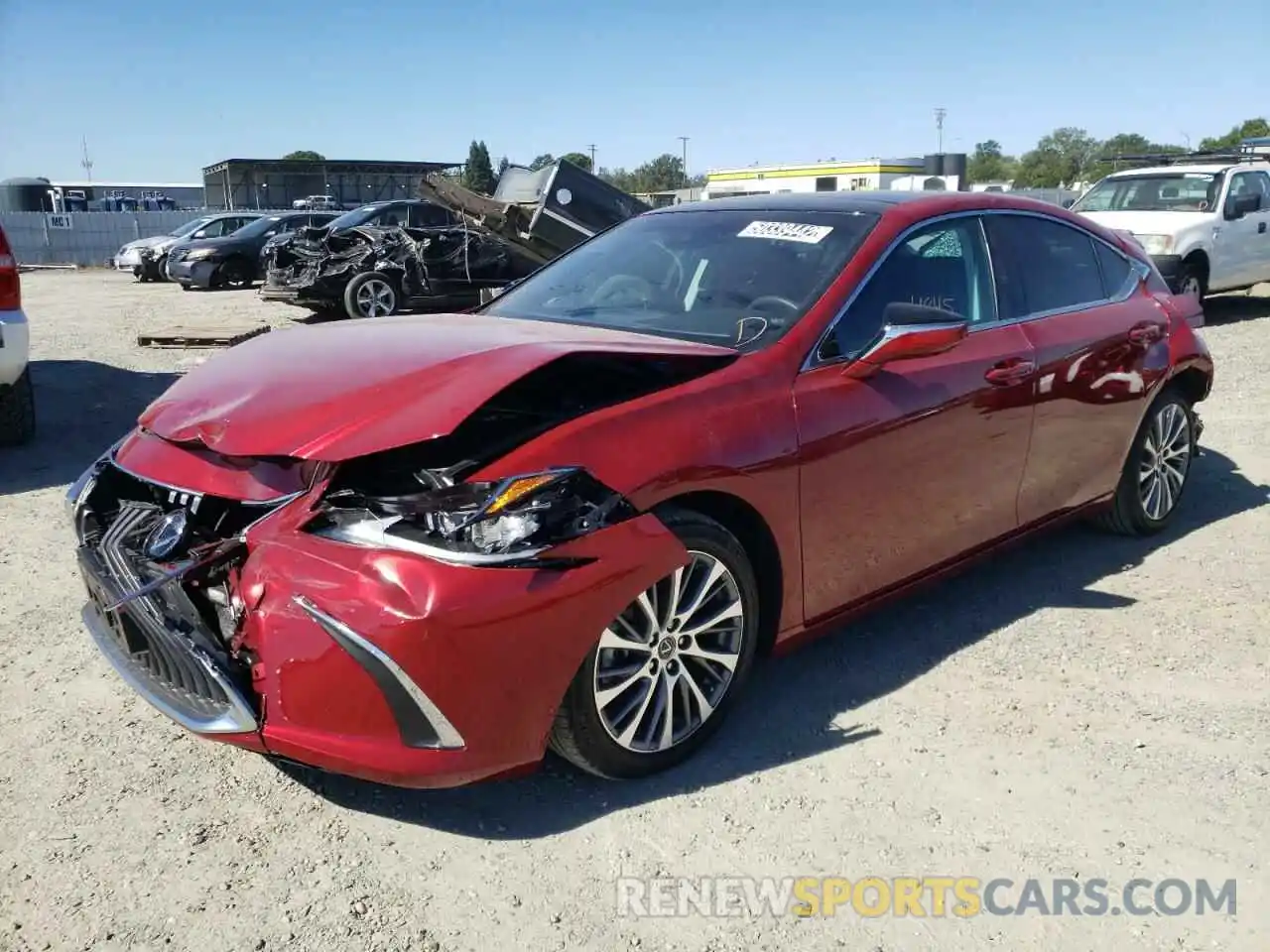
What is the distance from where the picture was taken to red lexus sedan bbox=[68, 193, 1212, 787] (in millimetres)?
2539

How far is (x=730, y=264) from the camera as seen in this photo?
3816mm

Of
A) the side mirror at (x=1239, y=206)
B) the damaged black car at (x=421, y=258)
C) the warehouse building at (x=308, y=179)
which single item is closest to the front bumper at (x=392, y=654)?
the damaged black car at (x=421, y=258)

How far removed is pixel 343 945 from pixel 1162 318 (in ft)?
14.4

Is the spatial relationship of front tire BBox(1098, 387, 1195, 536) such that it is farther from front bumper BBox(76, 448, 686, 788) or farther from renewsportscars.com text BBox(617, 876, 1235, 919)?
front bumper BBox(76, 448, 686, 788)

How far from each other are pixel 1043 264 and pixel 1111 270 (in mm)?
641

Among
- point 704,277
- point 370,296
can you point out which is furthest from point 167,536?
point 370,296

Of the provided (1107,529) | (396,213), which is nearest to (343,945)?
(1107,529)

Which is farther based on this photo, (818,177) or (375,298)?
(818,177)

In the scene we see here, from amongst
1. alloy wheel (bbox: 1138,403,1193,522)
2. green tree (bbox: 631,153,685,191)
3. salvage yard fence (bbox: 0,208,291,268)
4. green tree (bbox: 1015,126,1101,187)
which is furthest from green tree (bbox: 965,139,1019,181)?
alloy wheel (bbox: 1138,403,1193,522)

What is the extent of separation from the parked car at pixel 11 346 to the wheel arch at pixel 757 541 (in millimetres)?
4973

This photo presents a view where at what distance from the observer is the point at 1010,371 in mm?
3971

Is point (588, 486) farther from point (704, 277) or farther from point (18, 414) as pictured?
point (18, 414)

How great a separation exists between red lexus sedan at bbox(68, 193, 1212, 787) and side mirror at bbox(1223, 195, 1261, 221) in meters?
9.95

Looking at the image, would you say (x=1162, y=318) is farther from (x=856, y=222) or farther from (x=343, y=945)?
(x=343, y=945)
